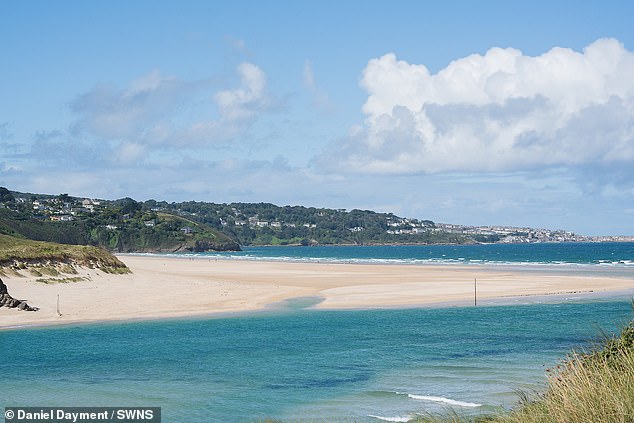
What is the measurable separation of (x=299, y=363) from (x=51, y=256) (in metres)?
26.3

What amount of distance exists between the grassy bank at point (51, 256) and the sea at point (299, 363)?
13.0m

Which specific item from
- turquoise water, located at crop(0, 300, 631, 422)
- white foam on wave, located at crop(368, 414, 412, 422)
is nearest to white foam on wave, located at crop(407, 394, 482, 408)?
turquoise water, located at crop(0, 300, 631, 422)

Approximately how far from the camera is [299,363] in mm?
21984

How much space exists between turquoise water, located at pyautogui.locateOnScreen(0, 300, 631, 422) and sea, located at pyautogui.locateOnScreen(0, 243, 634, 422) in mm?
42

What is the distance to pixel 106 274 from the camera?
46688 mm

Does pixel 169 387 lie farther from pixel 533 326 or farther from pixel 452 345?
pixel 533 326

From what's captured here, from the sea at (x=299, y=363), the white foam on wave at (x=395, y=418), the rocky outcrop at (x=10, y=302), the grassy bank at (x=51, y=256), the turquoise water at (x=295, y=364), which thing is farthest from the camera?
the grassy bank at (x=51, y=256)

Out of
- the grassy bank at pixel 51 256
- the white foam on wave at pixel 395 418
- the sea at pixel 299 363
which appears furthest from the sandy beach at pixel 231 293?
the white foam on wave at pixel 395 418

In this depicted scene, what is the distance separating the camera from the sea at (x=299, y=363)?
16717mm

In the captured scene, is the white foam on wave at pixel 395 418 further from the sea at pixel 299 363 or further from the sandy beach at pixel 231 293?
the sandy beach at pixel 231 293

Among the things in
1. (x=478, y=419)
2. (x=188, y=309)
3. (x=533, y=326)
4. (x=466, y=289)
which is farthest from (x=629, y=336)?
(x=466, y=289)

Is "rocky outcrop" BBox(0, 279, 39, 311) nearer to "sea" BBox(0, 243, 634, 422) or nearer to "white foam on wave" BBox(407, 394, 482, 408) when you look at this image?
"sea" BBox(0, 243, 634, 422)

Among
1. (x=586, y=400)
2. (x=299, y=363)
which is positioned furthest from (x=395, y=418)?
(x=586, y=400)

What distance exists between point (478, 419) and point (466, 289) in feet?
130
